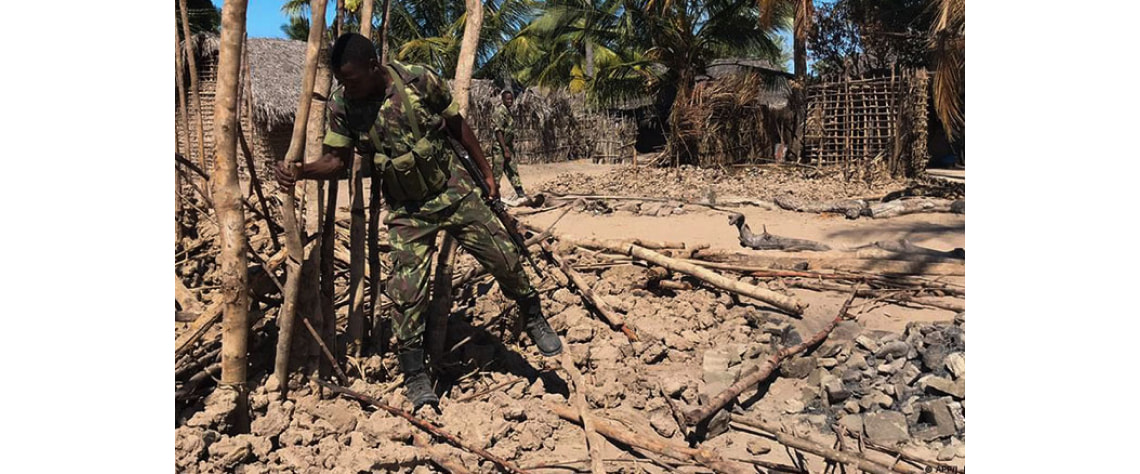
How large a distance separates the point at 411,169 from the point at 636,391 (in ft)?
4.90

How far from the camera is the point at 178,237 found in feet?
14.4

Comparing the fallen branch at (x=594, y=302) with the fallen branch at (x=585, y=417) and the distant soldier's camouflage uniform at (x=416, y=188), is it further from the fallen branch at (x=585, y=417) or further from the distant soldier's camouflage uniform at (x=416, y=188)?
the distant soldier's camouflage uniform at (x=416, y=188)

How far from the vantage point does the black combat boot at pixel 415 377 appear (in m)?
3.21

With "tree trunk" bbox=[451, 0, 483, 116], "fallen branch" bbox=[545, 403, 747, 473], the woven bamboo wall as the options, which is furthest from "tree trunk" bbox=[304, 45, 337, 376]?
the woven bamboo wall

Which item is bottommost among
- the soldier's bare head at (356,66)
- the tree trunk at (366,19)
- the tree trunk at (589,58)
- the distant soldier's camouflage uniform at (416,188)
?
the distant soldier's camouflage uniform at (416,188)

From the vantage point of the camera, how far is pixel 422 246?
3195mm

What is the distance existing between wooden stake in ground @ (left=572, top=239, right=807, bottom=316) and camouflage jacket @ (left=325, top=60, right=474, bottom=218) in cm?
206

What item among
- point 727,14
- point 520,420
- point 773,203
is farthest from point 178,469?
point 727,14

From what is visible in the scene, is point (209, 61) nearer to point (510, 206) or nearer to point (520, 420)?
point (510, 206)

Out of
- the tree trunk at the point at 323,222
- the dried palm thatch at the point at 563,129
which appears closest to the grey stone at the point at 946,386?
the tree trunk at the point at 323,222

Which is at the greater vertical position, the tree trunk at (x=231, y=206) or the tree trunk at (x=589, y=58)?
the tree trunk at (x=589, y=58)

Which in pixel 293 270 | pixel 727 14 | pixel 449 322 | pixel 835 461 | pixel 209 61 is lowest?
pixel 835 461

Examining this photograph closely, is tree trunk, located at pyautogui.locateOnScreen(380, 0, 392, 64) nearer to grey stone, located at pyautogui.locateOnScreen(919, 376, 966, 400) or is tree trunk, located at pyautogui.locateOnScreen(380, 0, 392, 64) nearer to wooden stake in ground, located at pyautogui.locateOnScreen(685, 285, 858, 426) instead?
wooden stake in ground, located at pyautogui.locateOnScreen(685, 285, 858, 426)

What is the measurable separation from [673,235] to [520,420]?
441cm
